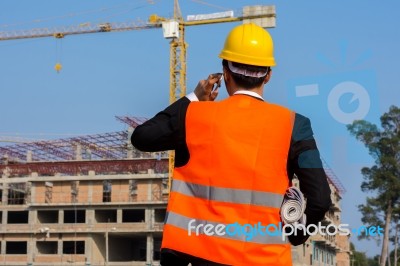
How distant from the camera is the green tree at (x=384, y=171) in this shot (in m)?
45.1

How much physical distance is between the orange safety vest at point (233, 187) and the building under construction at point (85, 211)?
57.3 metres

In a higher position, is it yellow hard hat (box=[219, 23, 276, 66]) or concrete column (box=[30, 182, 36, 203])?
yellow hard hat (box=[219, 23, 276, 66])

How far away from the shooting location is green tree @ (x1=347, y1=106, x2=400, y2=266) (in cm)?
4512

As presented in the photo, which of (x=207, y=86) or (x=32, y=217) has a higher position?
(x=207, y=86)

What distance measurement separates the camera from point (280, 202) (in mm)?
2398

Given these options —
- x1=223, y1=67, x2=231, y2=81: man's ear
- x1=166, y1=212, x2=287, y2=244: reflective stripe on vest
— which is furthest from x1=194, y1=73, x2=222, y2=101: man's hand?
x1=166, y1=212, x2=287, y2=244: reflective stripe on vest

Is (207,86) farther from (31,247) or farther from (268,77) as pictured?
(31,247)

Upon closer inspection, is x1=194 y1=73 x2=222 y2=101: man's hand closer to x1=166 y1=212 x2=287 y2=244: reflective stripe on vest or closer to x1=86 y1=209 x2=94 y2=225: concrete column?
x1=166 y1=212 x2=287 y2=244: reflective stripe on vest

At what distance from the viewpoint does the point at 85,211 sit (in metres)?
63.4

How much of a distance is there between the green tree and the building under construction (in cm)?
1312

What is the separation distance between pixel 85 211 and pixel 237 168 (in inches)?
2450

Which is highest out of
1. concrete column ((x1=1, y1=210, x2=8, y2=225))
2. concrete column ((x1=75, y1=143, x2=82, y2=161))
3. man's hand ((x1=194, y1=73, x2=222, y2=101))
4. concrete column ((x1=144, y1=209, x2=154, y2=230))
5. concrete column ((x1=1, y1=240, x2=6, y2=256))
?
man's hand ((x1=194, y1=73, x2=222, y2=101))

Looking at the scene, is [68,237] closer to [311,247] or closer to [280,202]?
[311,247]

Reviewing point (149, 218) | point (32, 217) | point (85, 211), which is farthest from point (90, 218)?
point (32, 217)
